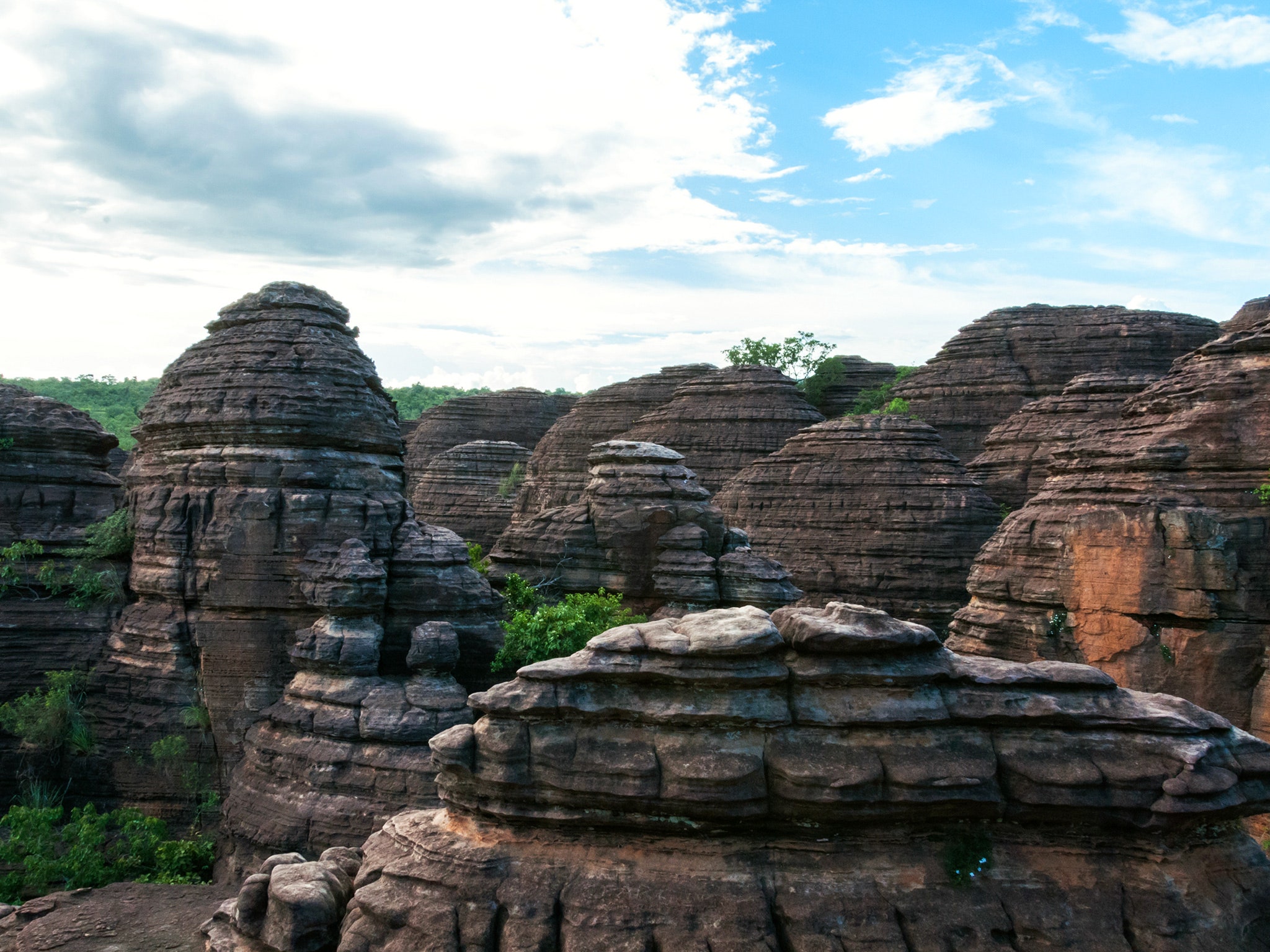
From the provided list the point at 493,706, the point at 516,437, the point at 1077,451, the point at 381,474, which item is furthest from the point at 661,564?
the point at 516,437

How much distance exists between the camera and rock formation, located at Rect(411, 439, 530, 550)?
138 ft

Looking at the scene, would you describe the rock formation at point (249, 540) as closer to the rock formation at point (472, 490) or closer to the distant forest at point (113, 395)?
the rock formation at point (472, 490)

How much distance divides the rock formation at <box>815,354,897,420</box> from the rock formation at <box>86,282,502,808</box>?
104 feet

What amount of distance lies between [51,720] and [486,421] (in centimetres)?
3985

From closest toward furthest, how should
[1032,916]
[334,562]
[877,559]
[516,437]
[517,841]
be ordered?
[1032,916], [517,841], [334,562], [877,559], [516,437]

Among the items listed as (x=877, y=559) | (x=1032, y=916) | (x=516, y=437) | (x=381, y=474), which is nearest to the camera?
(x=1032, y=916)

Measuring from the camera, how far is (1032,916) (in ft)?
26.4

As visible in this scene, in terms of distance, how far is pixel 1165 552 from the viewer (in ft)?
58.6

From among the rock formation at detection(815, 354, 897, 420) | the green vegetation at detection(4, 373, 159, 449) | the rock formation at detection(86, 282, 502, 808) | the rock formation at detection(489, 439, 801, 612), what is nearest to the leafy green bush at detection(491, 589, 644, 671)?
the rock formation at detection(86, 282, 502, 808)

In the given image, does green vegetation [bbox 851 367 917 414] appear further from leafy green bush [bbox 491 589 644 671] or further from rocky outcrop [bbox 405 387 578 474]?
leafy green bush [bbox 491 589 644 671]

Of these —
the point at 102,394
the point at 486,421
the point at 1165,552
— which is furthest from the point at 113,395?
the point at 1165,552

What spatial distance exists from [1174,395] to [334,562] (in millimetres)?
17680

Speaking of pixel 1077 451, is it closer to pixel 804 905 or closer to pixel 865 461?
pixel 865 461

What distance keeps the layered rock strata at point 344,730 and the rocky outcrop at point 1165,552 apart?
1234 cm
